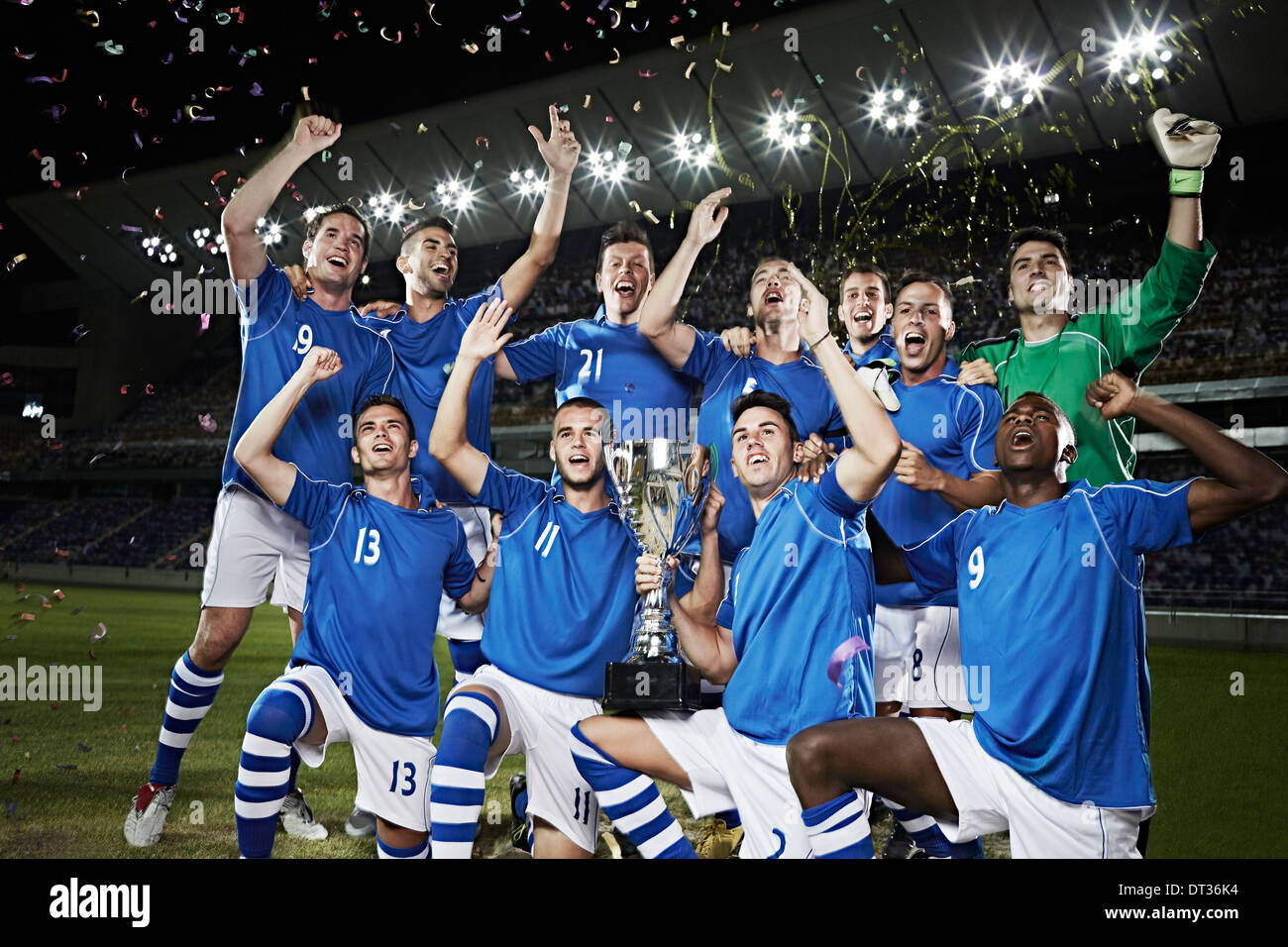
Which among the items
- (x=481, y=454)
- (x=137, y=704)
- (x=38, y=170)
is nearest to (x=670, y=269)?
(x=481, y=454)

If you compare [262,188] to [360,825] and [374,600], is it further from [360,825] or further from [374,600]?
[360,825]

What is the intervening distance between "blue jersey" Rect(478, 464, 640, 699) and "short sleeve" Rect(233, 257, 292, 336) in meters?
1.29

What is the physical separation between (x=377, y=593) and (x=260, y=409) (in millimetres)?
1039

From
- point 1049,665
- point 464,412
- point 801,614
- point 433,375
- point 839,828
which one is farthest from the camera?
point 433,375

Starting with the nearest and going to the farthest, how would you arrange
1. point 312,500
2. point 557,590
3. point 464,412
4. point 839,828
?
point 839,828 → point 557,590 → point 464,412 → point 312,500

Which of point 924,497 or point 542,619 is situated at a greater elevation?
point 924,497

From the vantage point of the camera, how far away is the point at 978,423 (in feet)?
13.7

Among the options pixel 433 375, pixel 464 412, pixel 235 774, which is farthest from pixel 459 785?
pixel 235 774

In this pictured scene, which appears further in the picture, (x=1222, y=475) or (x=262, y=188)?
(x=262, y=188)

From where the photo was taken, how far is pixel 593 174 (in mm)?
7836

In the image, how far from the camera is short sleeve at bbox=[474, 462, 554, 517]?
388cm

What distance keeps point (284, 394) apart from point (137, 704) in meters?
4.91

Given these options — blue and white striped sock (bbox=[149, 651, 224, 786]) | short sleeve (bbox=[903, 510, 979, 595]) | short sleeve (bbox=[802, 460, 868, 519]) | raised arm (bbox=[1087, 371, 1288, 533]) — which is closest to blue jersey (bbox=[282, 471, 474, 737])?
blue and white striped sock (bbox=[149, 651, 224, 786])

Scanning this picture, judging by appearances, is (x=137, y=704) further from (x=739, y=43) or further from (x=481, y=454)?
(x=739, y=43)
